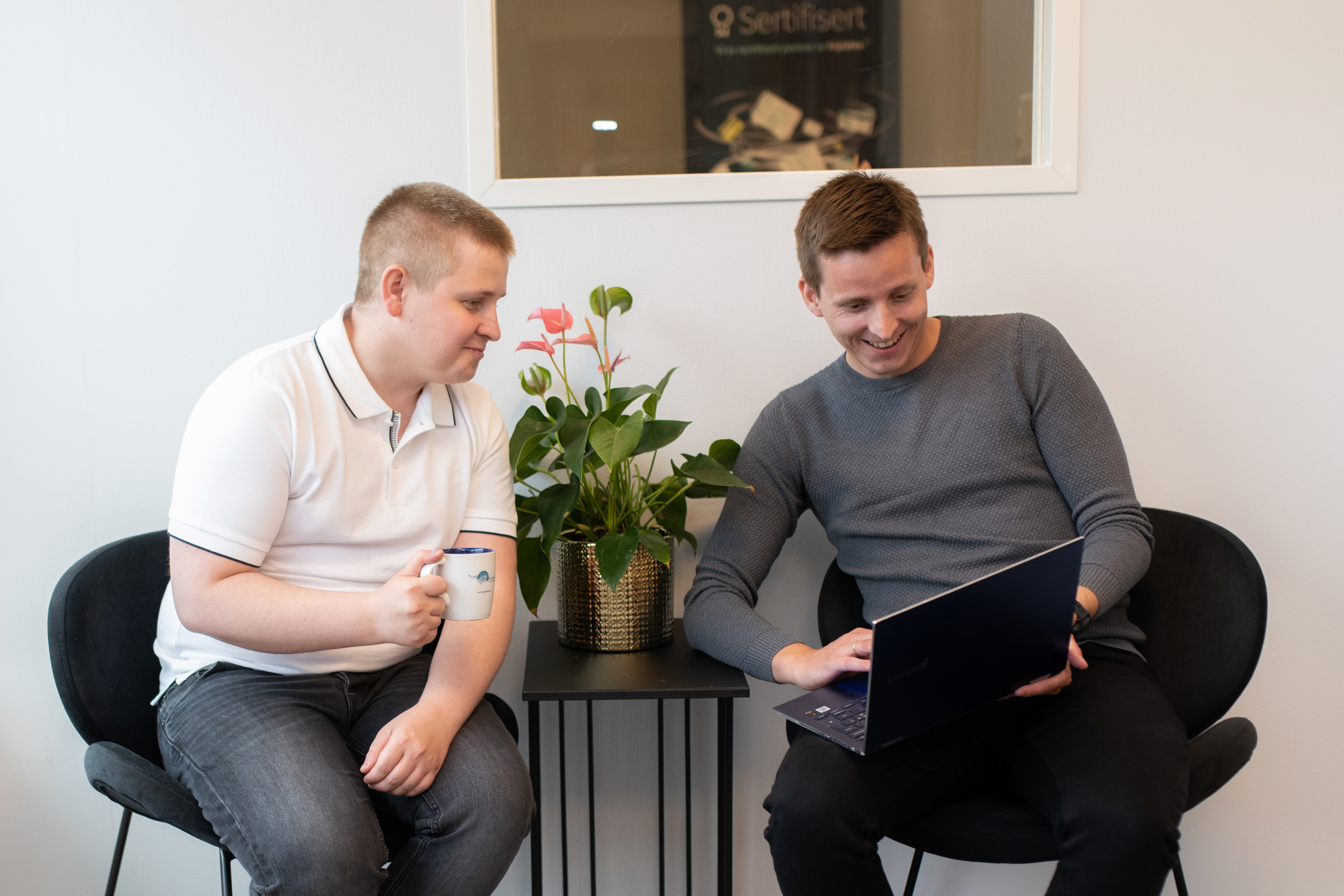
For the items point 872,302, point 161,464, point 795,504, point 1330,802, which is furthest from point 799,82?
point 1330,802

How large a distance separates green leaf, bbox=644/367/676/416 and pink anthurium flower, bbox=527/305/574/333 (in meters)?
0.18

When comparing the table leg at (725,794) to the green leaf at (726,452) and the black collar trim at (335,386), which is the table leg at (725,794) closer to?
the green leaf at (726,452)

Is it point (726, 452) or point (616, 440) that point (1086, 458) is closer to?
point (726, 452)

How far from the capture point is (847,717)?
1174 millimetres

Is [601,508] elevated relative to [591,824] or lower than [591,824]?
elevated

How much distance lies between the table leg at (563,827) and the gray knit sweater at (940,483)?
29 cm

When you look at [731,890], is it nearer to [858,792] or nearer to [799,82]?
[858,792]

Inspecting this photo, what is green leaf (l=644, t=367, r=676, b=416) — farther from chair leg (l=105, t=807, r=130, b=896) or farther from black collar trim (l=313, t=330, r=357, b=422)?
chair leg (l=105, t=807, r=130, b=896)

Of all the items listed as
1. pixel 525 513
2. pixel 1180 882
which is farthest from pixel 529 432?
pixel 1180 882

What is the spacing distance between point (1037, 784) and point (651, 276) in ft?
3.45

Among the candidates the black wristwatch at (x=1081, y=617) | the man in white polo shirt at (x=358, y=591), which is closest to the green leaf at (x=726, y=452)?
the man in white polo shirt at (x=358, y=591)

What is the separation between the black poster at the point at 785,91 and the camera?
169 cm

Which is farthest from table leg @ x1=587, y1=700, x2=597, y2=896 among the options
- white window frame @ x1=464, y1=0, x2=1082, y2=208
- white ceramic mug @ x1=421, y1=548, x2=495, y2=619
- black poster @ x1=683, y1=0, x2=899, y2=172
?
black poster @ x1=683, y1=0, x2=899, y2=172

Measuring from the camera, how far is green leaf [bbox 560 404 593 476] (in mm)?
1346
